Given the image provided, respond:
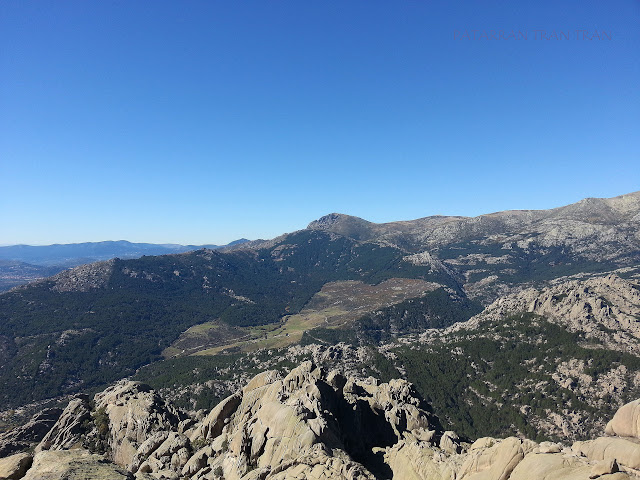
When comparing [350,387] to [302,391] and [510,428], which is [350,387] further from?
[510,428]

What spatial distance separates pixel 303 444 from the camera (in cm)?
4144

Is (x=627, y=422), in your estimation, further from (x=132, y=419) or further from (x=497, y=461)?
(x=132, y=419)

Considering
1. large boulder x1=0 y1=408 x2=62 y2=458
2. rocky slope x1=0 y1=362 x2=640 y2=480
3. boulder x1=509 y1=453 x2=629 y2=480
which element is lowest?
large boulder x1=0 y1=408 x2=62 y2=458

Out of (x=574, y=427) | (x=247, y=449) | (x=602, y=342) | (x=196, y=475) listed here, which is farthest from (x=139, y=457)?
(x=602, y=342)

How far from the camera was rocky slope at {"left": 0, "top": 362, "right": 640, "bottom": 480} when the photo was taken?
30500 mm

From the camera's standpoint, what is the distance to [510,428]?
141 metres

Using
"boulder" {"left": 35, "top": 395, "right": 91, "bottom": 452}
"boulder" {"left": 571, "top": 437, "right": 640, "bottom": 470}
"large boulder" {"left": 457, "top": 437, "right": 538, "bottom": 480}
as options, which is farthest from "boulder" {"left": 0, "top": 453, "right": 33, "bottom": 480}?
"boulder" {"left": 571, "top": 437, "right": 640, "bottom": 470}

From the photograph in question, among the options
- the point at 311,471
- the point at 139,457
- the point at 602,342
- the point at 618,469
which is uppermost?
the point at 618,469

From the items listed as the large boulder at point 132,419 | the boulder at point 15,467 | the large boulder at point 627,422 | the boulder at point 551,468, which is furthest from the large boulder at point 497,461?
the large boulder at point 132,419

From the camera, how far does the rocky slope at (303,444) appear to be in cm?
3050

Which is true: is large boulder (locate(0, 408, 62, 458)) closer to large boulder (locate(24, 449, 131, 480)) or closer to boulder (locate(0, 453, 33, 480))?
boulder (locate(0, 453, 33, 480))

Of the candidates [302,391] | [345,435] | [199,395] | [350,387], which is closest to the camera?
[345,435]

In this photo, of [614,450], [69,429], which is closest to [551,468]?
[614,450]

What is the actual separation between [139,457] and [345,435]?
119 ft
